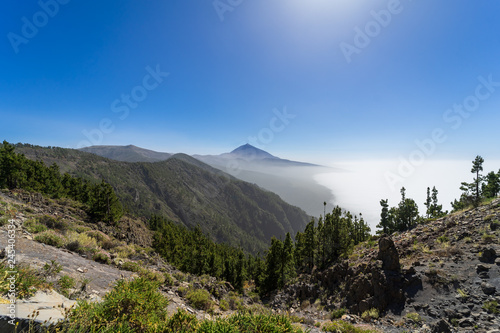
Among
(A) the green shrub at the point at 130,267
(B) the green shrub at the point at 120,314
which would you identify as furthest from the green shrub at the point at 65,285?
(A) the green shrub at the point at 130,267

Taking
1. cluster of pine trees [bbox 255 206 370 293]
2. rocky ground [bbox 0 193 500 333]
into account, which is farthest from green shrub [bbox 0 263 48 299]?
cluster of pine trees [bbox 255 206 370 293]

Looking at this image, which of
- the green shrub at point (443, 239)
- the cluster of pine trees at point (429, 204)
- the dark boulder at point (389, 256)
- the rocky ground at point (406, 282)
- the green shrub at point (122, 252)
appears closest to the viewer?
the rocky ground at point (406, 282)

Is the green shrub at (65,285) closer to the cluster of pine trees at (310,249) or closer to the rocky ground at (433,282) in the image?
the rocky ground at (433,282)

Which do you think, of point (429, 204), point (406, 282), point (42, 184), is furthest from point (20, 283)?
point (429, 204)

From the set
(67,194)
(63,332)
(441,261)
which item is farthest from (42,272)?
(67,194)

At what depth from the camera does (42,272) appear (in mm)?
6949

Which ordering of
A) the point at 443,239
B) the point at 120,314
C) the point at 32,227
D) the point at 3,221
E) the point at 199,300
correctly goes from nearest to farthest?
the point at 120,314, the point at 199,300, the point at 3,221, the point at 32,227, the point at 443,239

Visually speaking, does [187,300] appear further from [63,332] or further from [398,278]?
[398,278]

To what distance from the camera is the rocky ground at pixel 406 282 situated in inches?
346

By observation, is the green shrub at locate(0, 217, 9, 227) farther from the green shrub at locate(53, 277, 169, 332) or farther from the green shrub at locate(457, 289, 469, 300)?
the green shrub at locate(457, 289, 469, 300)

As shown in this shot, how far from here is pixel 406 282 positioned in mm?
13641

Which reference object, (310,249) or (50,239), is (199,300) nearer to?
(50,239)

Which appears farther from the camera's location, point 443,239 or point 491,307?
point 443,239

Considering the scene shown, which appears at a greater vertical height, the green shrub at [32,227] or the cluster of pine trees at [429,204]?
the cluster of pine trees at [429,204]
